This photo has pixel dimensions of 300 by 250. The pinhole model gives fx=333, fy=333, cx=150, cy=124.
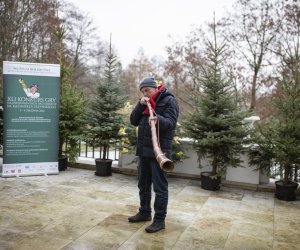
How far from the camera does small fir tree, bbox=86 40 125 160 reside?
22.0ft

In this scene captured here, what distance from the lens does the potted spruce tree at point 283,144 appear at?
5.40 m

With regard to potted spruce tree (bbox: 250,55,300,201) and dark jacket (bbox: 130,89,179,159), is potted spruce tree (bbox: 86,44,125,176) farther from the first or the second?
dark jacket (bbox: 130,89,179,159)

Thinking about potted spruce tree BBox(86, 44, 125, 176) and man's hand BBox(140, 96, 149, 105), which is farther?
potted spruce tree BBox(86, 44, 125, 176)

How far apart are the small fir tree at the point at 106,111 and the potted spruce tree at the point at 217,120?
1576 mm

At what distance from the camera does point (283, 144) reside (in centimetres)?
540

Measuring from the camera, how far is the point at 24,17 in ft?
52.4

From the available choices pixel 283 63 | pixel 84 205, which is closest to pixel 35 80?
pixel 84 205

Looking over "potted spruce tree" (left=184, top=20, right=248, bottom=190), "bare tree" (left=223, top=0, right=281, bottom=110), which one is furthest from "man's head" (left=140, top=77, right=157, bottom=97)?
"bare tree" (left=223, top=0, right=281, bottom=110)

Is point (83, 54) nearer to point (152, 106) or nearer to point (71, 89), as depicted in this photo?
point (71, 89)

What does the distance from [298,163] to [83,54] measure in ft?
79.5

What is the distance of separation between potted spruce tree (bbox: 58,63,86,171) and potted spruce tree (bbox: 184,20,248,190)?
2.48 meters

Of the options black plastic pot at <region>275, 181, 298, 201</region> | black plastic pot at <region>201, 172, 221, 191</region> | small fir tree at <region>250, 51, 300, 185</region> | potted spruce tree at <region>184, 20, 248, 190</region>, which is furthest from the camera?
black plastic pot at <region>201, 172, 221, 191</region>

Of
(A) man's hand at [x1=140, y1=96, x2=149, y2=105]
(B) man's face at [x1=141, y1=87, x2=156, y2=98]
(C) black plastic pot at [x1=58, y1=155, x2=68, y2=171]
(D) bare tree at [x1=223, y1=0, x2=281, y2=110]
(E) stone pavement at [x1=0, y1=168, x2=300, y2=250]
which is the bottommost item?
(E) stone pavement at [x1=0, y1=168, x2=300, y2=250]

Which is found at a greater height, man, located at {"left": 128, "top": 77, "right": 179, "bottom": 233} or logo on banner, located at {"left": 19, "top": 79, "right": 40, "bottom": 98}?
logo on banner, located at {"left": 19, "top": 79, "right": 40, "bottom": 98}
